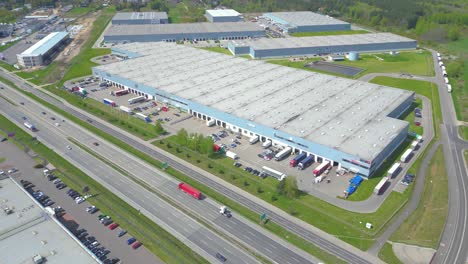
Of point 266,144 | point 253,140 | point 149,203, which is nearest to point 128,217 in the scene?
point 149,203

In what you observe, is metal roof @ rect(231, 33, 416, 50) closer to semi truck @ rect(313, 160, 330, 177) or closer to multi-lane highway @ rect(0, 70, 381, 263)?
multi-lane highway @ rect(0, 70, 381, 263)

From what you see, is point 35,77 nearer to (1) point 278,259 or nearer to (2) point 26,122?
(2) point 26,122

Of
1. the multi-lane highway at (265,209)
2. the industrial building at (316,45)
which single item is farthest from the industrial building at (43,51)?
the industrial building at (316,45)

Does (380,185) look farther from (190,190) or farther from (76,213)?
(76,213)

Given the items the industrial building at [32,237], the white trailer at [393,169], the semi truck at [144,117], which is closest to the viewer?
the industrial building at [32,237]

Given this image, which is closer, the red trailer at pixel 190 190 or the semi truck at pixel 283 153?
the red trailer at pixel 190 190

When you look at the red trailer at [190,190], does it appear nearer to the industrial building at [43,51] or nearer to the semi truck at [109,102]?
the semi truck at [109,102]

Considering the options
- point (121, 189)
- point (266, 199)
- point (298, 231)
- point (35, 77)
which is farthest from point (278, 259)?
point (35, 77)
